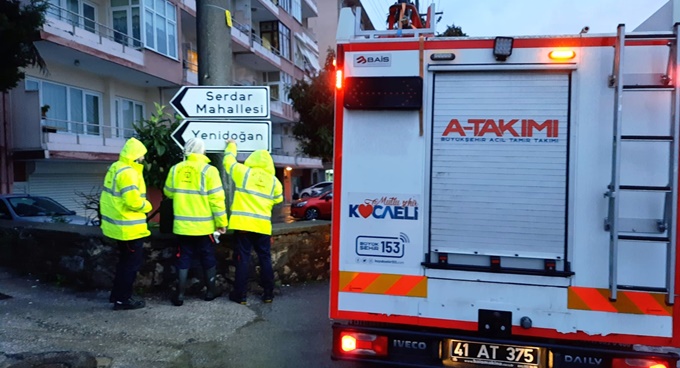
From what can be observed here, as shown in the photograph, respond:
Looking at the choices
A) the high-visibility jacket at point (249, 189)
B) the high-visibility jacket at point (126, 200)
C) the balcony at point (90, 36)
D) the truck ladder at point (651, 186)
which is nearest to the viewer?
the truck ladder at point (651, 186)

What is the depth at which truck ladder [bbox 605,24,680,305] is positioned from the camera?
271cm

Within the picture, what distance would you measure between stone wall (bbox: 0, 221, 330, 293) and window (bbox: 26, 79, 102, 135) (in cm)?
1009

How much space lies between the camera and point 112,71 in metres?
17.9

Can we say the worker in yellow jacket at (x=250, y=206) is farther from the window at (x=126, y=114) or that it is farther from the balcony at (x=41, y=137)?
the window at (x=126, y=114)

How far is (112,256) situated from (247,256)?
1.70m

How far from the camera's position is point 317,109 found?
1825cm

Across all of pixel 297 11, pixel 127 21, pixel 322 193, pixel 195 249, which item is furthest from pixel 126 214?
pixel 297 11

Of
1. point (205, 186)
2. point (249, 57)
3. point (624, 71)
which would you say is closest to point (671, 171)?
point (624, 71)

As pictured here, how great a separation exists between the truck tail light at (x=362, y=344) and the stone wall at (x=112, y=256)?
2763 millimetres

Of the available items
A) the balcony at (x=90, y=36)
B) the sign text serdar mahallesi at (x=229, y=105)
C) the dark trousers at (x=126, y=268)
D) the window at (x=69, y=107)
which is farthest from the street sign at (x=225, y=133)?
the window at (x=69, y=107)

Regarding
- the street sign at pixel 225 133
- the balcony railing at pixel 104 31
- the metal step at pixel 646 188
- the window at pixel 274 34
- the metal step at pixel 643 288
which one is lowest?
the metal step at pixel 643 288

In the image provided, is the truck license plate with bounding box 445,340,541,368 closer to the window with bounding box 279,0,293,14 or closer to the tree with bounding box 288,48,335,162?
the tree with bounding box 288,48,335,162

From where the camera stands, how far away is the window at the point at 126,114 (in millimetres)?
18997

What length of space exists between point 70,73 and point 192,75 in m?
5.83
